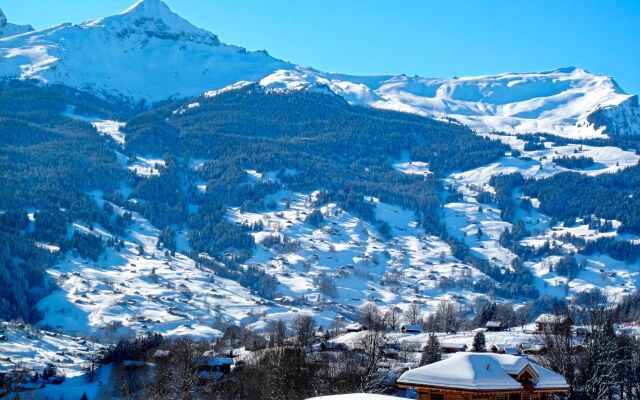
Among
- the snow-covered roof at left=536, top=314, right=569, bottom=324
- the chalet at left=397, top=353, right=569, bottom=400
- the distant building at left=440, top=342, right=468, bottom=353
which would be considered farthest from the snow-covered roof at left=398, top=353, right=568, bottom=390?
the distant building at left=440, top=342, right=468, bottom=353

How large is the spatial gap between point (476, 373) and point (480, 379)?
1.52 ft

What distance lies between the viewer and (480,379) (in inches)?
1879

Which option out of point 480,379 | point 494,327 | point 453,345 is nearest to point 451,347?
point 453,345

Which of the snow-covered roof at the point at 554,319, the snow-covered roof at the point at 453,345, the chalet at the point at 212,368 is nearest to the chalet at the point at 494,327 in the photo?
the snow-covered roof at the point at 554,319

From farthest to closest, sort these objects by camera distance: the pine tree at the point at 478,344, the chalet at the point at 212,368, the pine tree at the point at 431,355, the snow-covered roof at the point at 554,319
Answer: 1. the pine tree at the point at 431,355
2. the chalet at the point at 212,368
3. the pine tree at the point at 478,344
4. the snow-covered roof at the point at 554,319

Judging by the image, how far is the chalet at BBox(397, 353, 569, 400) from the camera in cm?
4781

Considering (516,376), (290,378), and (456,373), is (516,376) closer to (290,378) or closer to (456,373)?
(456,373)

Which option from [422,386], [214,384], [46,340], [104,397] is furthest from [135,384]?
[422,386]

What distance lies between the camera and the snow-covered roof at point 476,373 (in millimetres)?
47781

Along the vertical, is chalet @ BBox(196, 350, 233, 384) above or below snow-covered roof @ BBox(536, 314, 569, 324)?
below

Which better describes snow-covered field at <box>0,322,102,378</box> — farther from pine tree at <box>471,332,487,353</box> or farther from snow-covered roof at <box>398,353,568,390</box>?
snow-covered roof at <box>398,353,568,390</box>

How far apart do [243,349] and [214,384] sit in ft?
153

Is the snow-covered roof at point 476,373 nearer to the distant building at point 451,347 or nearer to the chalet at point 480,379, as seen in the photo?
the chalet at point 480,379

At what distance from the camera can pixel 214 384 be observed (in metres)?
108
